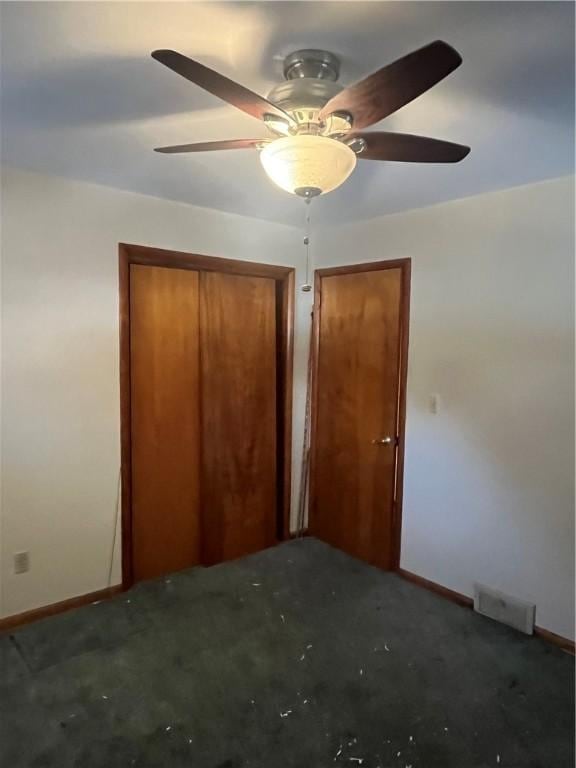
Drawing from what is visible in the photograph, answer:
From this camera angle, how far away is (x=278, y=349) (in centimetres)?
376

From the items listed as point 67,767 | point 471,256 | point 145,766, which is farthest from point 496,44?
point 67,767

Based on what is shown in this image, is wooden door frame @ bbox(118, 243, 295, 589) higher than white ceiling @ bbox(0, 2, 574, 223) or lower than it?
lower

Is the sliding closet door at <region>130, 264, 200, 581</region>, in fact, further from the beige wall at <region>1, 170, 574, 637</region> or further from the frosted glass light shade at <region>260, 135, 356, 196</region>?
the frosted glass light shade at <region>260, 135, 356, 196</region>

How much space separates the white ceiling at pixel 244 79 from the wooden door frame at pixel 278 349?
22.0 inches

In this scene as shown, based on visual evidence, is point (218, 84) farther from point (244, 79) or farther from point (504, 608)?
point (504, 608)

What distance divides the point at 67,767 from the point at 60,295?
2030 millimetres

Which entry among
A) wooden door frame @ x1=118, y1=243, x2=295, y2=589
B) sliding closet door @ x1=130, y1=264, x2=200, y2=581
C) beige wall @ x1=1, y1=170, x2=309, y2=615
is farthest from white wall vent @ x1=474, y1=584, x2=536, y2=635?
beige wall @ x1=1, y1=170, x2=309, y2=615

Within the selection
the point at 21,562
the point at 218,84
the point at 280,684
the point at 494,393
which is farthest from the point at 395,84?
the point at 21,562

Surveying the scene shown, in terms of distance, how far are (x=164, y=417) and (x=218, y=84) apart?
2.27 m

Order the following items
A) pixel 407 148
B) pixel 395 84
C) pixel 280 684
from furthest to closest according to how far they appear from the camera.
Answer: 1. pixel 280 684
2. pixel 407 148
3. pixel 395 84

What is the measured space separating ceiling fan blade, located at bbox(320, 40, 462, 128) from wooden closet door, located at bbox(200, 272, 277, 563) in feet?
6.99

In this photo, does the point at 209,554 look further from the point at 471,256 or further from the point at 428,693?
the point at 471,256

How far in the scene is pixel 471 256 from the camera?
9.36ft

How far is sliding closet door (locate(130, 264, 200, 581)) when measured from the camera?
309 centimetres
